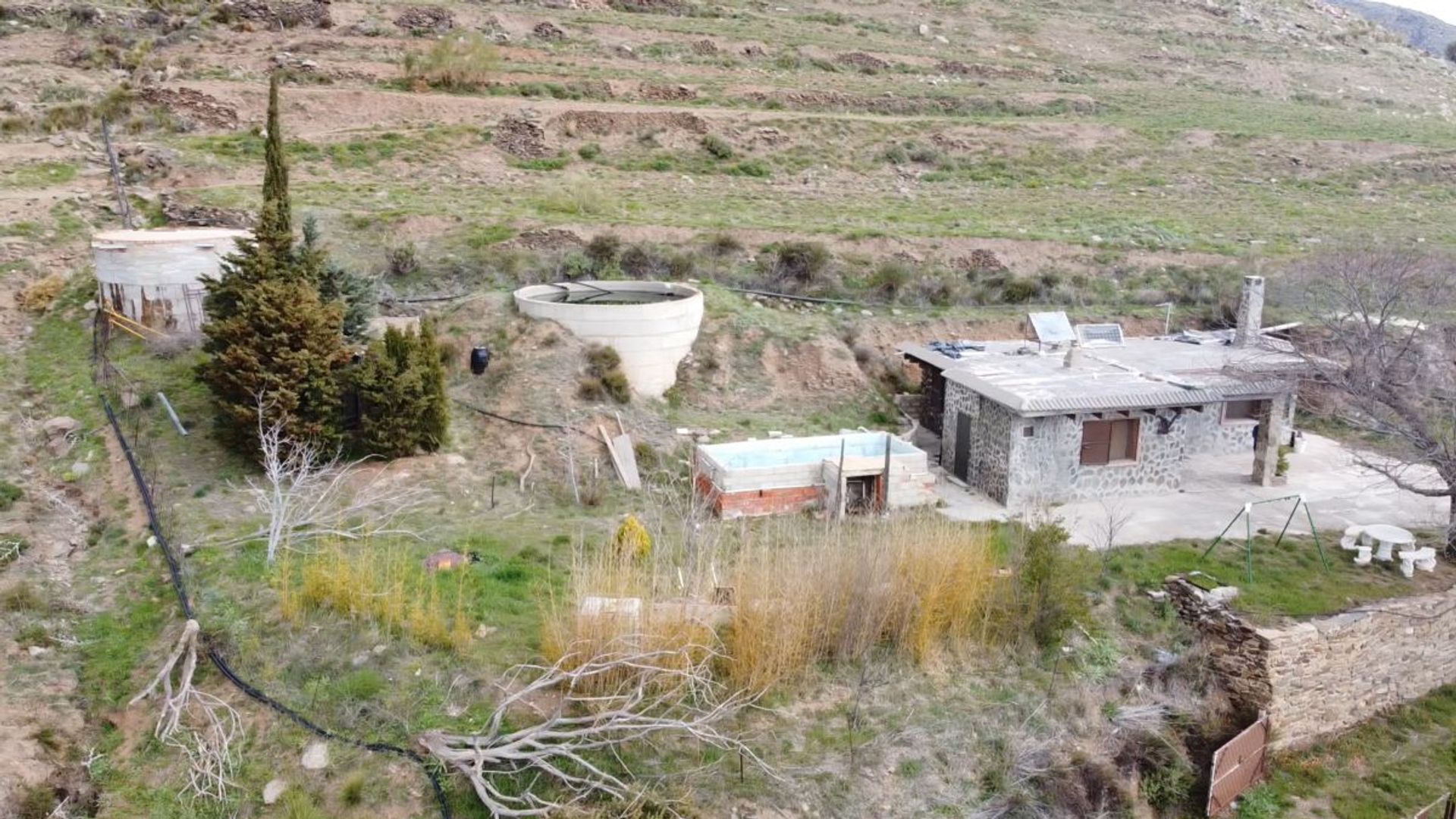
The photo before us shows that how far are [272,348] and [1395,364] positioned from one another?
710 inches

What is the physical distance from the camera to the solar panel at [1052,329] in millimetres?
21312

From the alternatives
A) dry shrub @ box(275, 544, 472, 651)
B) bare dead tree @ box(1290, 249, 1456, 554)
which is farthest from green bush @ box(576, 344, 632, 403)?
bare dead tree @ box(1290, 249, 1456, 554)

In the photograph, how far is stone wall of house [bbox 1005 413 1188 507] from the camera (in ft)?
58.3

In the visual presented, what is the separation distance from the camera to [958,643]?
42.5ft

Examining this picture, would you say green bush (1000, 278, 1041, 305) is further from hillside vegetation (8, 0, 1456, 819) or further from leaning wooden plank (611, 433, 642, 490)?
leaning wooden plank (611, 433, 642, 490)

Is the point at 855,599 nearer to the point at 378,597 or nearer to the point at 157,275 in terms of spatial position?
the point at 378,597

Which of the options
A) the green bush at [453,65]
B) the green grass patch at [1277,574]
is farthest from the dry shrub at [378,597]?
the green bush at [453,65]

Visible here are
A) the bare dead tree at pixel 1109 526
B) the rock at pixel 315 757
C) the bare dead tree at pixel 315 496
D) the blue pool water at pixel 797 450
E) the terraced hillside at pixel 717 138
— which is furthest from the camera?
the terraced hillside at pixel 717 138

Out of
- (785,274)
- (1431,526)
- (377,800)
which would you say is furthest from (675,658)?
(785,274)

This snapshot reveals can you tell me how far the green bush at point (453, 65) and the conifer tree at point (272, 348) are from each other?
2554cm

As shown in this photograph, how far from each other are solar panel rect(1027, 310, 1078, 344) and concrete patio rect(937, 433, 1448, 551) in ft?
11.5

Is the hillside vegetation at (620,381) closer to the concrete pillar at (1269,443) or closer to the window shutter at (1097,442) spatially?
the window shutter at (1097,442)

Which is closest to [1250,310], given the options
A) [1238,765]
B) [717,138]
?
[1238,765]

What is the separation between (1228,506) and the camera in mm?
18172
